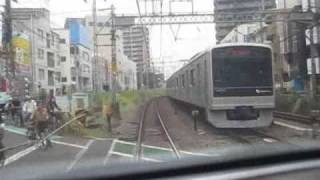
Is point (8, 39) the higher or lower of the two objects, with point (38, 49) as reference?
lower

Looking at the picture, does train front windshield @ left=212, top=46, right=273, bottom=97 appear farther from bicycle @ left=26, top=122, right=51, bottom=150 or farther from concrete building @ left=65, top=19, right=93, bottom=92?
concrete building @ left=65, top=19, right=93, bottom=92

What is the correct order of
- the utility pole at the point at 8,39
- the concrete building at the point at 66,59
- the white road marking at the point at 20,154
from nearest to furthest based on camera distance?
the white road marking at the point at 20,154 < the utility pole at the point at 8,39 < the concrete building at the point at 66,59

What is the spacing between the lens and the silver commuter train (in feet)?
61.4

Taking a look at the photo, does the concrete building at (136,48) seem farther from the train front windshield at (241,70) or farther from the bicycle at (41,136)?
the bicycle at (41,136)

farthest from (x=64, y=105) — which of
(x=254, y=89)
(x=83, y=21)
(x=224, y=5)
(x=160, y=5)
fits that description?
(x=83, y=21)

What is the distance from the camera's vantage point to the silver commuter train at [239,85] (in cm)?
1870

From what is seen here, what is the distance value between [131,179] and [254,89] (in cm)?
1652

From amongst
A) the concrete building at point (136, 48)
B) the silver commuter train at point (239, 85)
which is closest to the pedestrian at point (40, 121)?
the silver commuter train at point (239, 85)

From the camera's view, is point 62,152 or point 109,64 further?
point 109,64

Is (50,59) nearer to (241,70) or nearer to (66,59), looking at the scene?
(66,59)

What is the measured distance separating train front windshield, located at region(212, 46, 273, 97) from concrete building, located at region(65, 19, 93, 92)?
5555cm

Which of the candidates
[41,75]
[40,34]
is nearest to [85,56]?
[41,75]

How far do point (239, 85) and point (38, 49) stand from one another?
50.9 meters

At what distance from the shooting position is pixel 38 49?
67.3 meters
